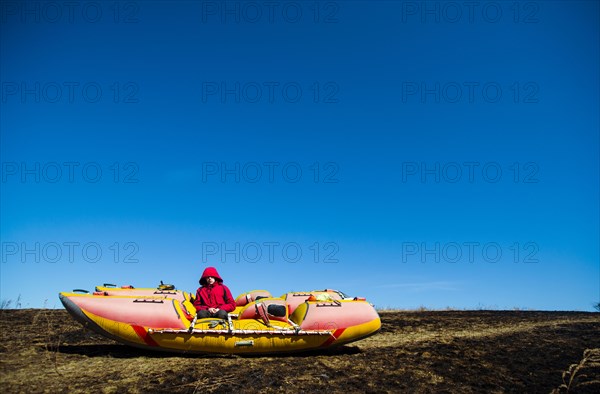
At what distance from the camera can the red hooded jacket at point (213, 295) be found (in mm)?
10180

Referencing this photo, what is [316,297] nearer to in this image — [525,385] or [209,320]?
[209,320]

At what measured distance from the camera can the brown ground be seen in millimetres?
6848

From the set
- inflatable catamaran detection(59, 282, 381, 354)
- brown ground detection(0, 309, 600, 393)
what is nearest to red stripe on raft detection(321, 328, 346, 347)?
inflatable catamaran detection(59, 282, 381, 354)

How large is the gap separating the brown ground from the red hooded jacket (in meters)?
1.61

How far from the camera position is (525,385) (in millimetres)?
7383

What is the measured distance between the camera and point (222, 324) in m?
8.91

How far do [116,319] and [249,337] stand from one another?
252 centimetres

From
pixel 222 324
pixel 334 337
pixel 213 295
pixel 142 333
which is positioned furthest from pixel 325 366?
pixel 142 333

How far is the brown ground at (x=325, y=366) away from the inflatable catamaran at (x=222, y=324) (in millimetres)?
268

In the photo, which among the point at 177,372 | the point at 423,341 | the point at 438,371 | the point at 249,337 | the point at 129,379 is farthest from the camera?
the point at 423,341

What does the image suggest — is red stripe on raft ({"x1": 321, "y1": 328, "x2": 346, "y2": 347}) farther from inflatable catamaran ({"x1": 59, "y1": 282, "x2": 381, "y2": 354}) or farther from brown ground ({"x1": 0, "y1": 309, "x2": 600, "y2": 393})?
brown ground ({"x1": 0, "y1": 309, "x2": 600, "y2": 393})

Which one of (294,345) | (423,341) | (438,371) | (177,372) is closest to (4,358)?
(177,372)

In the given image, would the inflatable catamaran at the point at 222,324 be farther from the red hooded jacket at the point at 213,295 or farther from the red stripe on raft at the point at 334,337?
the red hooded jacket at the point at 213,295

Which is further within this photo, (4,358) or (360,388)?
(4,358)
